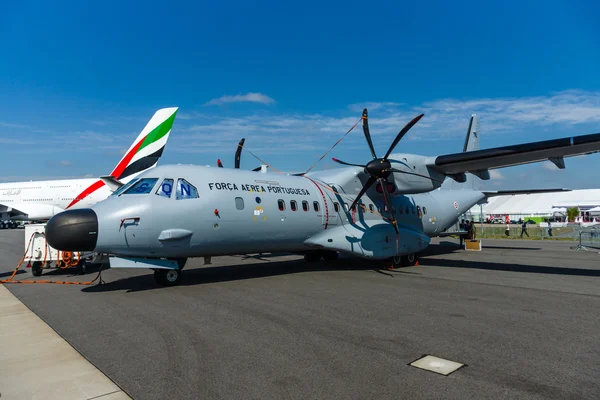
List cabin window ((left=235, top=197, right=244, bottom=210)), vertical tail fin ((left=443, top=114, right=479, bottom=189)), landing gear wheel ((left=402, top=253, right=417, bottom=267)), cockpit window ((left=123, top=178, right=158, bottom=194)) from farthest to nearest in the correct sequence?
vertical tail fin ((left=443, top=114, right=479, bottom=189))
landing gear wheel ((left=402, top=253, right=417, bottom=267))
cabin window ((left=235, top=197, right=244, bottom=210))
cockpit window ((left=123, top=178, right=158, bottom=194))

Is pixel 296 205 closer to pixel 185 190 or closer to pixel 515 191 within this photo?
pixel 185 190

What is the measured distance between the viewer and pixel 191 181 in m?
10.5

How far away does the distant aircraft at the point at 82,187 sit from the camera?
21.5 metres

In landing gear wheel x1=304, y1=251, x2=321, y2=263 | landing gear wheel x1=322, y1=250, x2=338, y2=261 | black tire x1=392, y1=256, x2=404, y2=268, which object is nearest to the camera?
black tire x1=392, y1=256, x2=404, y2=268

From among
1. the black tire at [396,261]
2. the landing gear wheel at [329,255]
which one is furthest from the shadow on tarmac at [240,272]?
the black tire at [396,261]

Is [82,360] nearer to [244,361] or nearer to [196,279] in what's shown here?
[244,361]

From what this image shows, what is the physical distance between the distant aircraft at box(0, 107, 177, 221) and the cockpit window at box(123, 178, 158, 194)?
938 centimetres

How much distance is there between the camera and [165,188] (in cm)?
1004

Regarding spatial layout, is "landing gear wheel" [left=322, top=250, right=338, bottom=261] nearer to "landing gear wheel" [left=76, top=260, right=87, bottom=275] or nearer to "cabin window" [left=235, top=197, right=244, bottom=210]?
"cabin window" [left=235, top=197, right=244, bottom=210]

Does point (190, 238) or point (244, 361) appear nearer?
point (244, 361)

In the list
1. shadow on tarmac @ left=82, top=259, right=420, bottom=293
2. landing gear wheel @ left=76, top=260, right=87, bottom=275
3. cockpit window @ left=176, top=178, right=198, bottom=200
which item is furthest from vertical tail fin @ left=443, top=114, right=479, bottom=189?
landing gear wheel @ left=76, top=260, right=87, bottom=275

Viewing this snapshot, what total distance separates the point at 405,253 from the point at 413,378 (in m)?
10.7

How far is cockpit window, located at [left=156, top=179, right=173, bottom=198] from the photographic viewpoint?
32.5 ft

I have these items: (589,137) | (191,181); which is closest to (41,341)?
(191,181)
